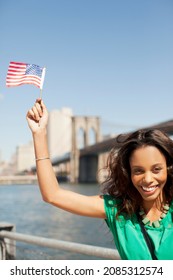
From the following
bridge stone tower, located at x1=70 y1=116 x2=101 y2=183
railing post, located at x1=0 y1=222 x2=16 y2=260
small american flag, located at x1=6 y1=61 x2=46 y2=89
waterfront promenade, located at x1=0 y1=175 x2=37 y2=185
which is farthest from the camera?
waterfront promenade, located at x1=0 y1=175 x2=37 y2=185

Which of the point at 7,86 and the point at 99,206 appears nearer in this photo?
the point at 99,206

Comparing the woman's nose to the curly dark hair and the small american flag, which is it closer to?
the curly dark hair

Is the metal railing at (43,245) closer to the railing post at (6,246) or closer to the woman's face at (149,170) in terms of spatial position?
the railing post at (6,246)

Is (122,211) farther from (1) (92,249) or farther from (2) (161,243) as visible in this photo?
(1) (92,249)

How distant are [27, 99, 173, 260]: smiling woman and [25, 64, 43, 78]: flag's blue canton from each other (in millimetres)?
289

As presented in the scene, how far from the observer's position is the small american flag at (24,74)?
55.2 inches

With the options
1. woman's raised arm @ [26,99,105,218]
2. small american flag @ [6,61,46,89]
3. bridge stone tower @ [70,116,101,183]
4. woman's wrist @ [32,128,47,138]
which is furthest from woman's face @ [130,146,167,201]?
bridge stone tower @ [70,116,101,183]

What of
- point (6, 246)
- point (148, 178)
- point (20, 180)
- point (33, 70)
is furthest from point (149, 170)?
point (20, 180)

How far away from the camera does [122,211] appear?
41.9 inches

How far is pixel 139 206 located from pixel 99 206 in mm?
101

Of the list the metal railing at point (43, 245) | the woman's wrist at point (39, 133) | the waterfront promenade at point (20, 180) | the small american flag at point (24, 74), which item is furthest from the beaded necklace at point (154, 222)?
the waterfront promenade at point (20, 180)

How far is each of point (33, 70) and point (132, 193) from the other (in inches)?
23.4

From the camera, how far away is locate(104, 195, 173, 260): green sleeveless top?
38.6 inches
